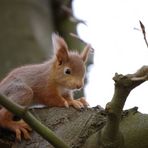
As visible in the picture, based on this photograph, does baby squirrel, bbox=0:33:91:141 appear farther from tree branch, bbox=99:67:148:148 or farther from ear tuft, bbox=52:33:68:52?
tree branch, bbox=99:67:148:148

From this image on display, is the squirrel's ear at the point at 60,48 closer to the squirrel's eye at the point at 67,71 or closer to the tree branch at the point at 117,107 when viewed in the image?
the squirrel's eye at the point at 67,71

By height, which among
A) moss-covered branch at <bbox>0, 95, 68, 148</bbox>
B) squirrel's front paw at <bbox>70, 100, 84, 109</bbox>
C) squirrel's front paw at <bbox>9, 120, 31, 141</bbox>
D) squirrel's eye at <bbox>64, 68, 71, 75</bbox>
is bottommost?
squirrel's front paw at <bbox>9, 120, 31, 141</bbox>

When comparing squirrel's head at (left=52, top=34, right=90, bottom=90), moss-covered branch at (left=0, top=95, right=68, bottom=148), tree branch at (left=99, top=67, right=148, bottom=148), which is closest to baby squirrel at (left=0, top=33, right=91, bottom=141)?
squirrel's head at (left=52, top=34, right=90, bottom=90)

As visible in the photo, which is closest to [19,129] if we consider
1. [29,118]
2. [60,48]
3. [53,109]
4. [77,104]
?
[53,109]

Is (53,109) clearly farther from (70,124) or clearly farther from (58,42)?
(58,42)

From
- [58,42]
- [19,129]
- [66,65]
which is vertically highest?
[58,42]

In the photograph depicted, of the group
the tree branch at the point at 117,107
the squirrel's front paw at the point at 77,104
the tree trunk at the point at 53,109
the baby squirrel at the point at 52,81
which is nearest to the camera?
the tree branch at the point at 117,107

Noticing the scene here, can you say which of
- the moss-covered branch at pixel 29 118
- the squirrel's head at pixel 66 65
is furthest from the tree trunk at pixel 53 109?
the squirrel's head at pixel 66 65

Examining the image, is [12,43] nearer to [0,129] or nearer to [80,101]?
[80,101]
